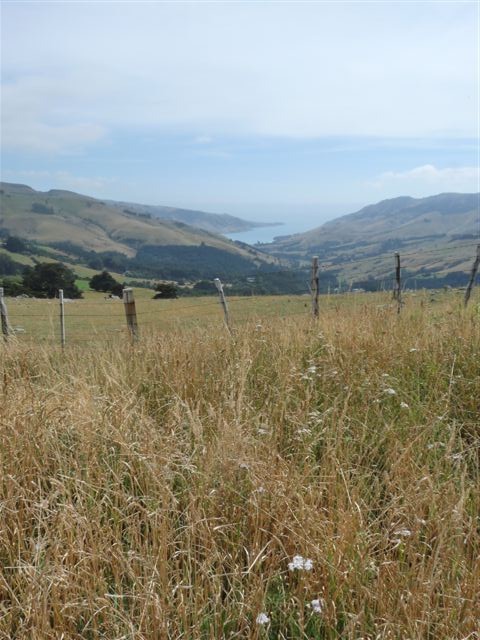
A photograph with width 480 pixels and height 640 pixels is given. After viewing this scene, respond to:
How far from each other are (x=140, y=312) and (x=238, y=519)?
2248 centimetres

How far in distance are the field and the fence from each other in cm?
299

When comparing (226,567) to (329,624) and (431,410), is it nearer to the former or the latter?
(329,624)

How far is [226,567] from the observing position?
7.98 feet

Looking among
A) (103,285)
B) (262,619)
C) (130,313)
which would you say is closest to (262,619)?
(262,619)

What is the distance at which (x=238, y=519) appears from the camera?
260cm

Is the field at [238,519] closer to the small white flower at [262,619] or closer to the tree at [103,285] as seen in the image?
the small white flower at [262,619]

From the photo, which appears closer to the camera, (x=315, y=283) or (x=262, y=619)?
(x=262, y=619)

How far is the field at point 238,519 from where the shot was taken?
81.1 inches

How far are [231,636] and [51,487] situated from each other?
137 cm

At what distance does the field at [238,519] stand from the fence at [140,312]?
118 inches

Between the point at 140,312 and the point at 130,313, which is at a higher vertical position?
the point at 130,313

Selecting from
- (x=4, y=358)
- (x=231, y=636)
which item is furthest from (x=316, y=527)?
(x=4, y=358)

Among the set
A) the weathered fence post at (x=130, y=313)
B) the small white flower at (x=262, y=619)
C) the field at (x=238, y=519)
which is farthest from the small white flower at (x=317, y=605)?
the weathered fence post at (x=130, y=313)

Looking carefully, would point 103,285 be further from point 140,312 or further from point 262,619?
point 262,619
